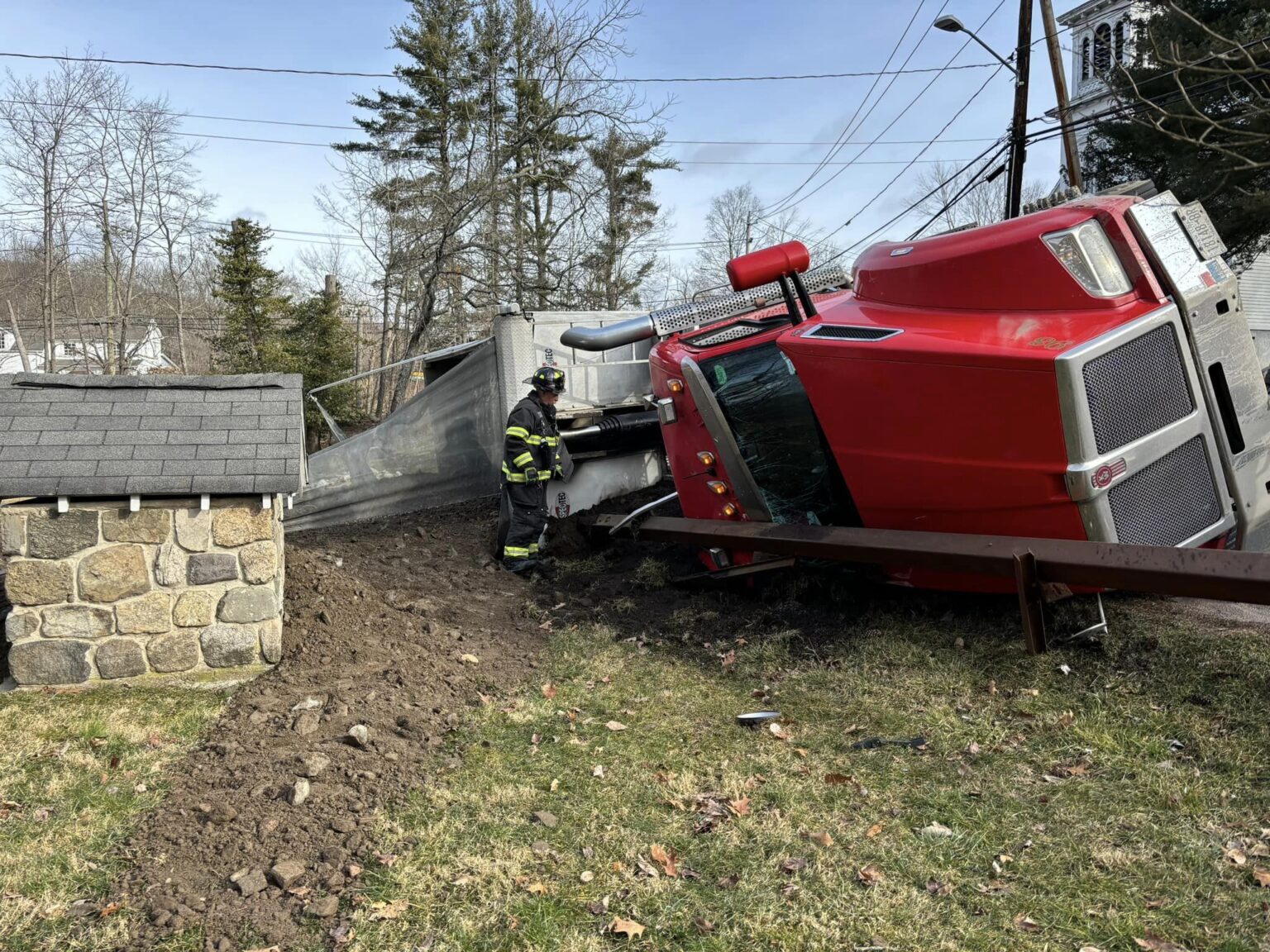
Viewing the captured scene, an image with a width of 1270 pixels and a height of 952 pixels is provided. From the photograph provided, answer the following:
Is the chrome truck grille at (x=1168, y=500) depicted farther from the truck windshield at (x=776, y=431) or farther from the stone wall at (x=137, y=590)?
the stone wall at (x=137, y=590)

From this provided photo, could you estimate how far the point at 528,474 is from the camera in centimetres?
817

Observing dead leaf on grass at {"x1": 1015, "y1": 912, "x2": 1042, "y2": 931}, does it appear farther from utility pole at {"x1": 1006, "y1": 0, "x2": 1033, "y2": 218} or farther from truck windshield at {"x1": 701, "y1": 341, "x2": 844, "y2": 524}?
utility pole at {"x1": 1006, "y1": 0, "x2": 1033, "y2": 218}

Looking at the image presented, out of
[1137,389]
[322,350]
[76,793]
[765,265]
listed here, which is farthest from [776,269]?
[322,350]

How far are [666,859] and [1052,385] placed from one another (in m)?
2.54

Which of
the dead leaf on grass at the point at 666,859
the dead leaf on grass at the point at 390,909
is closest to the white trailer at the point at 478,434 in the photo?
the dead leaf on grass at the point at 666,859

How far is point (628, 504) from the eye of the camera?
944 cm

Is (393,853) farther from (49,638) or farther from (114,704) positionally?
(49,638)

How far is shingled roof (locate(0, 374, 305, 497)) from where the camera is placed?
5.27 metres

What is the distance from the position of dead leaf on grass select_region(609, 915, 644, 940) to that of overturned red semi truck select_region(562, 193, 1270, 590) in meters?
2.64

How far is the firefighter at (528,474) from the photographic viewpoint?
817cm

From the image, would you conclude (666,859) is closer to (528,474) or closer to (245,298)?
(528,474)

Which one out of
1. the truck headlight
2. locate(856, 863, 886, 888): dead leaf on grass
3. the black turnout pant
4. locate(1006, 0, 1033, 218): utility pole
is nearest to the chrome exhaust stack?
the black turnout pant

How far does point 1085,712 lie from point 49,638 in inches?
218

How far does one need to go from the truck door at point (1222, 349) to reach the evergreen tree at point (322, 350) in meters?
19.6
